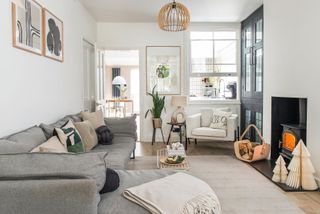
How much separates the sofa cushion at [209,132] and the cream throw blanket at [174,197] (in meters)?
3.34

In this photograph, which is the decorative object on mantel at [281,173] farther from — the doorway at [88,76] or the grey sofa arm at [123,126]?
the doorway at [88,76]

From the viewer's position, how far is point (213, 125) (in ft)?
17.1

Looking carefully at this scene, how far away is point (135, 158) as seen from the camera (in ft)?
14.7

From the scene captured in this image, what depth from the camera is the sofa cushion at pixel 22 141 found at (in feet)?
5.88

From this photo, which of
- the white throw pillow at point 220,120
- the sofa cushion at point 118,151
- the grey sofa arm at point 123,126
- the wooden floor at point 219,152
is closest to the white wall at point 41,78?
the grey sofa arm at point 123,126

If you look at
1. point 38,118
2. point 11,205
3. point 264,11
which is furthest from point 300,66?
point 11,205

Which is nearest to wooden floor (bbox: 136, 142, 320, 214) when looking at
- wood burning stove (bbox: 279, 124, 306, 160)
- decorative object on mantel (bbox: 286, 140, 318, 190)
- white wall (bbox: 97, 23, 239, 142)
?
decorative object on mantel (bbox: 286, 140, 318, 190)

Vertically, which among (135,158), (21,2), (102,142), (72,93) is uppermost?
(21,2)

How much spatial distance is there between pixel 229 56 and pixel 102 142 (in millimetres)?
3705

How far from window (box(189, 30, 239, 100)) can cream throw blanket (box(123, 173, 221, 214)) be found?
14.6ft

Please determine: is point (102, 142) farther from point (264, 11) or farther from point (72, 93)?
point (264, 11)

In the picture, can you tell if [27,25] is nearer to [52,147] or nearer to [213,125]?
[52,147]

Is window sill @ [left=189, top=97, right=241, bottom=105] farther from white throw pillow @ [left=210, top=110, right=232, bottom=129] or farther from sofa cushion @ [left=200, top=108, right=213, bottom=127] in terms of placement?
white throw pillow @ [left=210, top=110, right=232, bottom=129]

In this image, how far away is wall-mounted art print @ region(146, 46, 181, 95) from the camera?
5930 mm
